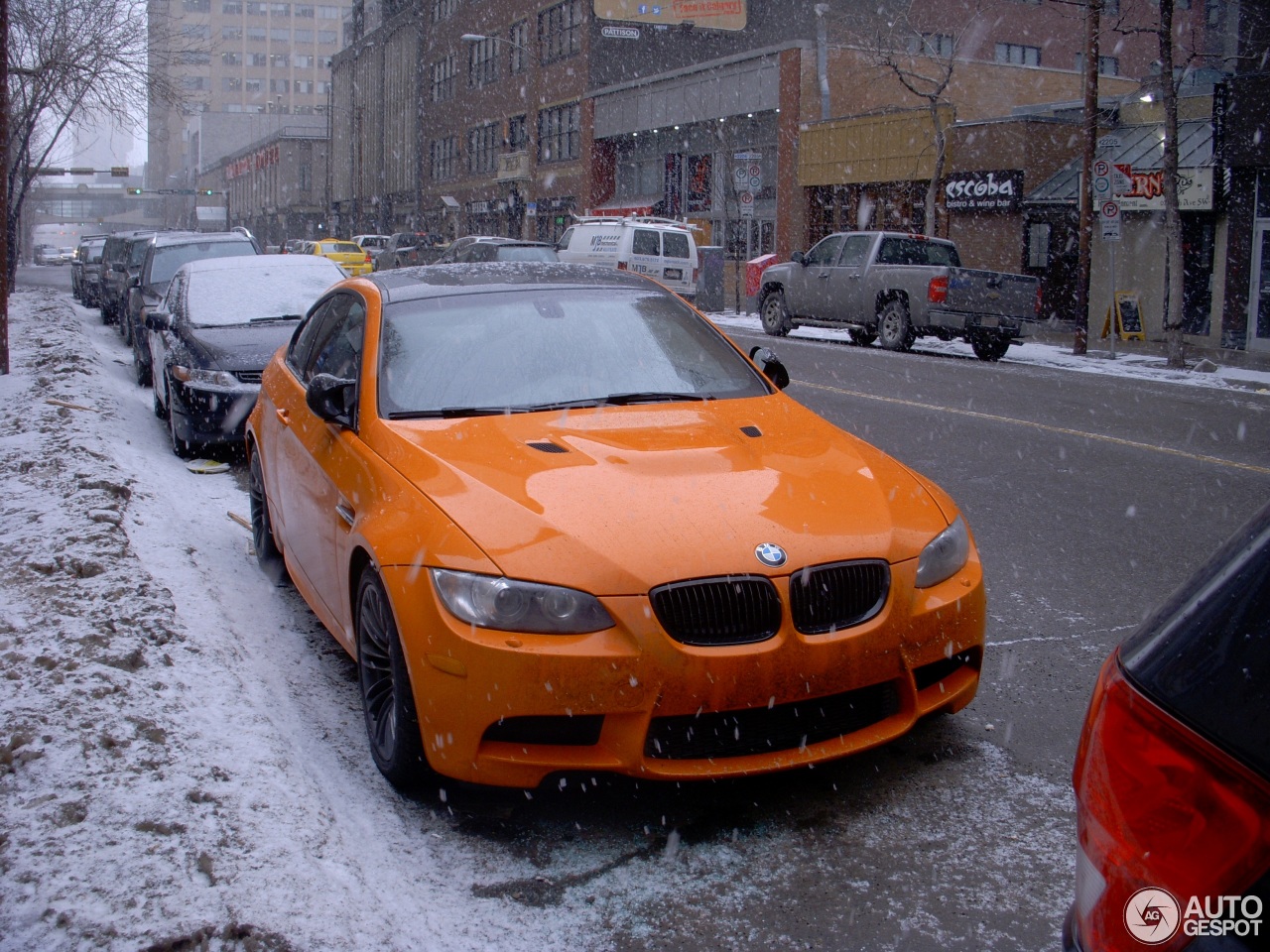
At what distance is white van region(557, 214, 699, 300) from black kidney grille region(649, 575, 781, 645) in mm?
25108

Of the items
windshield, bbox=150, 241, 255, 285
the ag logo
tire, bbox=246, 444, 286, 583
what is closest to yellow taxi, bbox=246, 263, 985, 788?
tire, bbox=246, 444, 286, 583

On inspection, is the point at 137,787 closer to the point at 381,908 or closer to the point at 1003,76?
the point at 381,908

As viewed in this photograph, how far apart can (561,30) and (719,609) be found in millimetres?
51005

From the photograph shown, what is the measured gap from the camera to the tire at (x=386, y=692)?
141 inches

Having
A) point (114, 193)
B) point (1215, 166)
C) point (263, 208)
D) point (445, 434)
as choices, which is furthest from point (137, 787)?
point (114, 193)

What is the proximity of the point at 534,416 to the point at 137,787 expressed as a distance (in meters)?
1.83

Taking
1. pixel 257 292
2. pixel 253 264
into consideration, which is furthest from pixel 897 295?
pixel 257 292

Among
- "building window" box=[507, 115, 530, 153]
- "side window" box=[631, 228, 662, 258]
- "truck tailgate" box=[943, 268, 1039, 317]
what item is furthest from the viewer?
"building window" box=[507, 115, 530, 153]

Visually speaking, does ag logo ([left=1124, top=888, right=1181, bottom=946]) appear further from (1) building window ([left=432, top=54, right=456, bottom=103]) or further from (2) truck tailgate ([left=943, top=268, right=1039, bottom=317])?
(1) building window ([left=432, top=54, right=456, bottom=103])

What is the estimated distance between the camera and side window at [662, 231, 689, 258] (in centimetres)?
2912

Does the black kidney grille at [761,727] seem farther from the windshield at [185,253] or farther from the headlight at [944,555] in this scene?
the windshield at [185,253]

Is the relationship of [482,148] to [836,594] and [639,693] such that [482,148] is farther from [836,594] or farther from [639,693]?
[639,693]

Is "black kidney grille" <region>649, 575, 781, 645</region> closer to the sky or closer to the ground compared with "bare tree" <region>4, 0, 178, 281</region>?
closer to the ground

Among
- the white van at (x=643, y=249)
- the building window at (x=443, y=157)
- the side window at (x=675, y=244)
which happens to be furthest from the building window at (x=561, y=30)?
the side window at (x=675, y=244)
